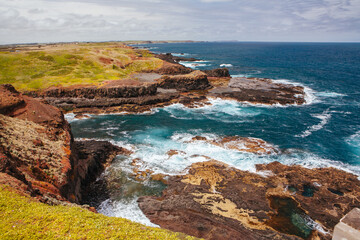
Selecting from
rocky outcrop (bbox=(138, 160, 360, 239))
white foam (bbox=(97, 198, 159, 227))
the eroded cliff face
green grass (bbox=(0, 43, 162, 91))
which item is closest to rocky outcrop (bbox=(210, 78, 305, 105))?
rocky outcrop (bbox=(138, 160, 360, 239))

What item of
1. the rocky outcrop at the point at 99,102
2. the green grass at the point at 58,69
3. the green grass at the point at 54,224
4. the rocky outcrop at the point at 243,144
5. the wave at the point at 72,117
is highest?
the green grass at the point at 58,69

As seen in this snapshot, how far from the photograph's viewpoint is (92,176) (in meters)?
26.9

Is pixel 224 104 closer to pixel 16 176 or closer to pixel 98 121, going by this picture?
pixel 98 121

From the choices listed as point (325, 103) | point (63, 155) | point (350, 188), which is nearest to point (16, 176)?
point (63, 155)

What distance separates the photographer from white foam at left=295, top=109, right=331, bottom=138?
40.4 meters

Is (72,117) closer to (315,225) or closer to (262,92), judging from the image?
(315,225)

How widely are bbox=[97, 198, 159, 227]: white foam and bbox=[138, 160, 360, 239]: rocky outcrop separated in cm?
55

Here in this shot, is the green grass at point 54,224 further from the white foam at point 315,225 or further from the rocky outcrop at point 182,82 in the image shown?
the rocky outcrop at point 182,82

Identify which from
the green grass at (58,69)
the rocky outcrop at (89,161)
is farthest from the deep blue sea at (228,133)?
the green grass at (58,69)

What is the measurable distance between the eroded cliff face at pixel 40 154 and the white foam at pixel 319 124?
1388 inches

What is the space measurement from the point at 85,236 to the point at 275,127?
135ft

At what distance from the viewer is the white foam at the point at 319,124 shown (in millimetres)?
40438

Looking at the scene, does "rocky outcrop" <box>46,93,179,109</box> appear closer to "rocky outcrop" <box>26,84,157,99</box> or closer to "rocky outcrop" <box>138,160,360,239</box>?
"rocky outcrop" <box>26,84,157,99</box>

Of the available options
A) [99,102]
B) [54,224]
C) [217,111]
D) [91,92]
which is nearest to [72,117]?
[99,102]
